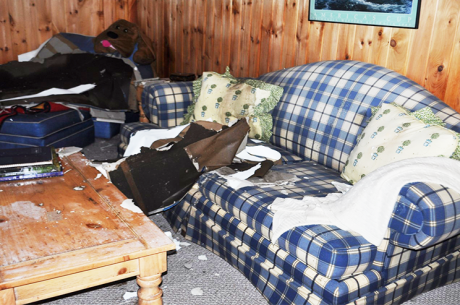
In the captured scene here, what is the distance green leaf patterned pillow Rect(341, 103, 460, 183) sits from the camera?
1656mm

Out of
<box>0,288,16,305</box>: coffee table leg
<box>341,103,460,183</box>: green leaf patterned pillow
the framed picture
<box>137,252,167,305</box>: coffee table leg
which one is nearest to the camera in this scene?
<box>0,288,16,305</box>: coffee table leg

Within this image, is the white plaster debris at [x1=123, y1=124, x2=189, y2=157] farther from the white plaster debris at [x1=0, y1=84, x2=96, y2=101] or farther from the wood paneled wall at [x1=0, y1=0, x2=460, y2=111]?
the white plaster debris at [x1=0, y1=84, x2=96, y2=101]

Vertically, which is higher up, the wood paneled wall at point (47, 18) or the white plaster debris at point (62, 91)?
the wood paneled wall at point (47, 18)

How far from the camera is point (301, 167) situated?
2.20 meters

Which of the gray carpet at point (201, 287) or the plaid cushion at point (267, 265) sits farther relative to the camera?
the gray carpet at point (201, 287)

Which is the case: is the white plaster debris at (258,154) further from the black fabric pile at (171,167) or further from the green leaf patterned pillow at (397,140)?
the green leaf patterned pillow at (397,140)

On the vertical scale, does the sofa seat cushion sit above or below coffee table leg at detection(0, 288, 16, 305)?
below

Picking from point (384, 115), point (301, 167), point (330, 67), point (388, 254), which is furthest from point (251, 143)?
point (388, 254)

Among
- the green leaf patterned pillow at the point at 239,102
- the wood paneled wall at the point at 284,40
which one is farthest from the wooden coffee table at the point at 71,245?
the wood paneled wall at the point at 284,40

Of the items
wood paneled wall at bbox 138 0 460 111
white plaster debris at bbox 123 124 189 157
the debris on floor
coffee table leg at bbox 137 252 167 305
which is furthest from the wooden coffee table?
wood paneled wall at bbox 138 0 460 111

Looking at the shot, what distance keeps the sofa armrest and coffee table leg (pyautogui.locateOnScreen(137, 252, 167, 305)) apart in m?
0.80

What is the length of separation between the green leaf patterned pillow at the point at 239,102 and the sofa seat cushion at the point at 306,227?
40 cm

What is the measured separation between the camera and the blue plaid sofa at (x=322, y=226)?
1.46 meters

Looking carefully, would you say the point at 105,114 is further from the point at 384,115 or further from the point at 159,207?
the point at 384,115
